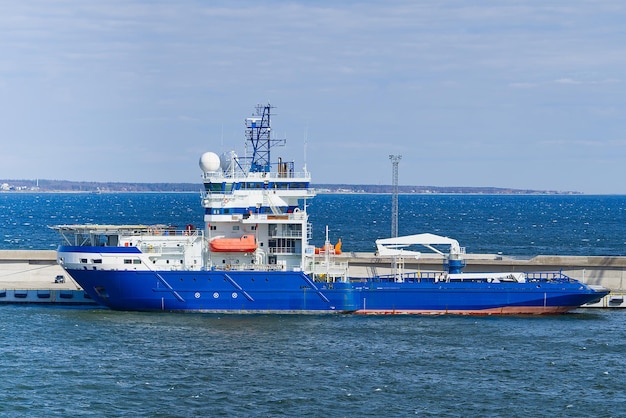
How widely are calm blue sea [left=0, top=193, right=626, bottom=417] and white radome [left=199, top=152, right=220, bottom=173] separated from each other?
26.6ft

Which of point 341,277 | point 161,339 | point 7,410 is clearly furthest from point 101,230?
point 7,410

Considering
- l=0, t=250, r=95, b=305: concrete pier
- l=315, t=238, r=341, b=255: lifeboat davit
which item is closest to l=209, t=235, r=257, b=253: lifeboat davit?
l=315, t=238, r=341, b=255: lifeboat davit

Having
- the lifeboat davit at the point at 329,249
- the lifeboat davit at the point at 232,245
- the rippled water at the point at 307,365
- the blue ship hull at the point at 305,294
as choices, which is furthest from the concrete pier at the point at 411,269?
the lifeboat davit at the point at 232,245

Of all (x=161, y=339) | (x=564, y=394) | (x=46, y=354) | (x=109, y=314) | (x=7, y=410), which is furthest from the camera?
(x=109, y=314)

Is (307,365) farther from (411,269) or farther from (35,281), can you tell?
(35,281)

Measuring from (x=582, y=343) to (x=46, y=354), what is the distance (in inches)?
916

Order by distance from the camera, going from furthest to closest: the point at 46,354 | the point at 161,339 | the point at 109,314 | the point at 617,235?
the point at 617,235, the point at 109,314, the point at 161,339, the point at 46,354

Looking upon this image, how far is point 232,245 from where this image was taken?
49125 mm

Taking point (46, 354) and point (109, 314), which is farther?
point (109, 314)

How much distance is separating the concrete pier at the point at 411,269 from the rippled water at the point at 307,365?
13.3 feet

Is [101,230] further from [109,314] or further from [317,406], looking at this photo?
[317,406]

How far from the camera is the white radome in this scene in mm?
51250

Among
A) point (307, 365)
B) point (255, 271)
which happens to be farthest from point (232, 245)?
point (307, 365)

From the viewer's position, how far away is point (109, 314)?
161 ft
